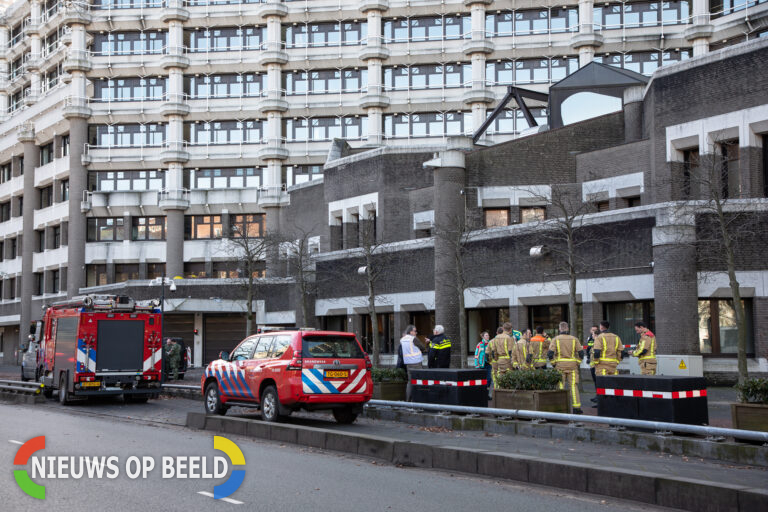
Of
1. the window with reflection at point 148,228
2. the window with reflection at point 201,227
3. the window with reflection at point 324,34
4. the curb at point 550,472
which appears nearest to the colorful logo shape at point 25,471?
the curb at point 550,472

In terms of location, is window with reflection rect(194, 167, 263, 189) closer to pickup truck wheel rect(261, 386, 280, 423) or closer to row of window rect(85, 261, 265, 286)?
row of window rect(85, 261, 265, 286)

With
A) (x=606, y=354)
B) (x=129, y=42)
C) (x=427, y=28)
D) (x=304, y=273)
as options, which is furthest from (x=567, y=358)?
(x=129, y=42)

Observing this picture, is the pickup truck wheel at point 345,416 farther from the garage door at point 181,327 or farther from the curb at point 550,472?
the garage door at point 181,327

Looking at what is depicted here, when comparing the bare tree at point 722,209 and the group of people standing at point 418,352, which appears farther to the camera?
the bare tree at point 722,209

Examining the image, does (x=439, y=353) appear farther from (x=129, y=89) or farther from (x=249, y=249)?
(x=129, y=89)

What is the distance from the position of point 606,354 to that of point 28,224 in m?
55.4

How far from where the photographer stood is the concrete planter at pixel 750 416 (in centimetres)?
1177

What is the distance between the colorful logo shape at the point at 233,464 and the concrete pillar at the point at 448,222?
1707 centimetres

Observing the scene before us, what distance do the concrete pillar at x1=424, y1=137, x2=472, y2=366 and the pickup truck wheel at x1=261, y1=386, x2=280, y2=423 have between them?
14.8 m

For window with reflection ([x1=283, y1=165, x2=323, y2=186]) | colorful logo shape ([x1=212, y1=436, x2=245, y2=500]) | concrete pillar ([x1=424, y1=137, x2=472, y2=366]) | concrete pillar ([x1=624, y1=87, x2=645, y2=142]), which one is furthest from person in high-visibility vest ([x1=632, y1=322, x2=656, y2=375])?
window with reflection ([x1=283, y1=165, x2=323, y2=186])

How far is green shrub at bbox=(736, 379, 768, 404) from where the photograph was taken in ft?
39.5

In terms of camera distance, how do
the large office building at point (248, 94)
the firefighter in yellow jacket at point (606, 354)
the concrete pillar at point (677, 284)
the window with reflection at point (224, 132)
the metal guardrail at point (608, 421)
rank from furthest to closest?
1. the window with reflection at point (224, 132)
2. the large office building at point (248, 94)
3. the concrete pillar at point (677, 284)
4. the firefighter in yellow jacket at point (606, 354)
5. the metal guardrail at point (608, 421)

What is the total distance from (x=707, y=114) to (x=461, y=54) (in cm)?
2925

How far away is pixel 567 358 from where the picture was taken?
1694 cm
